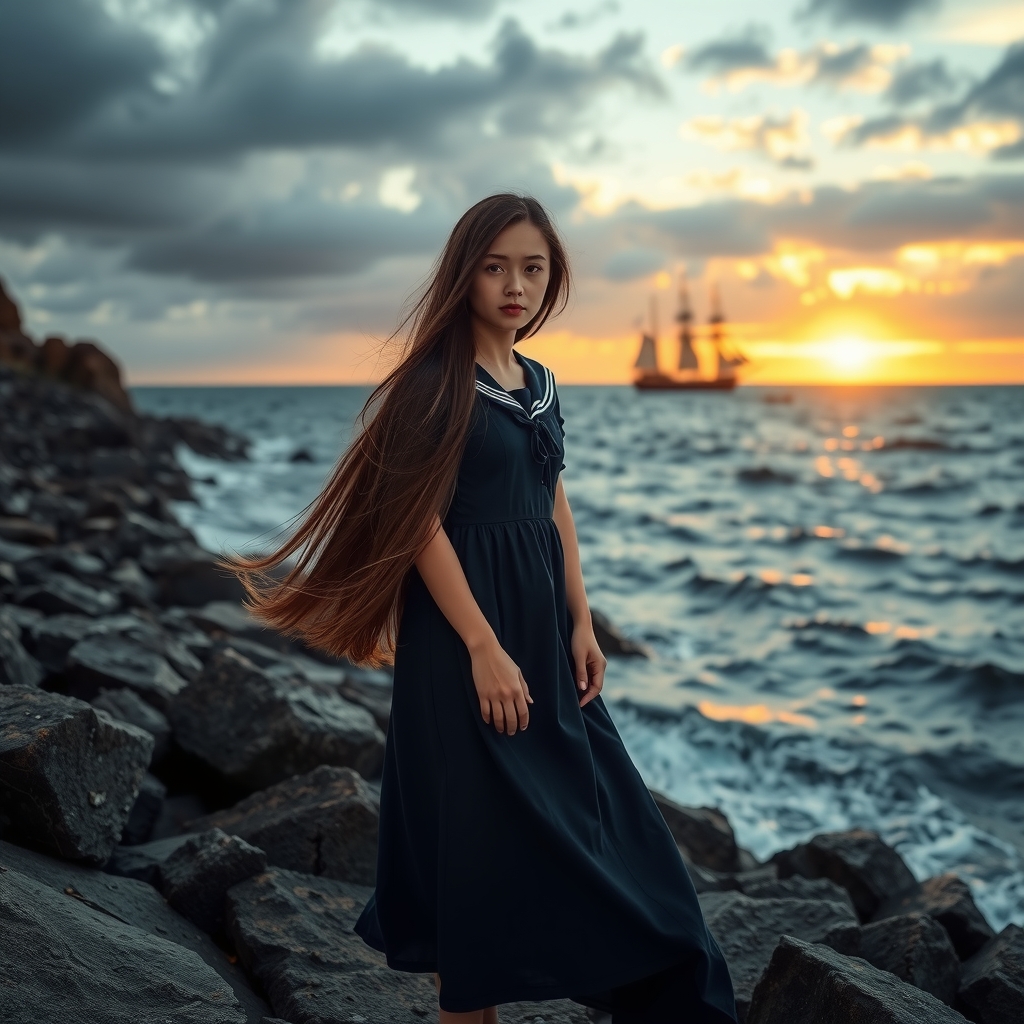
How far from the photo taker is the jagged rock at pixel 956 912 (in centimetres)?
363

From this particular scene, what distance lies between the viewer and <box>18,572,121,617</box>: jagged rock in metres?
5.73

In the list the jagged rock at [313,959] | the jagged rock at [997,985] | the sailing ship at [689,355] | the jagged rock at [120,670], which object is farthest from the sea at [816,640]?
the sailing ship at [689,355]

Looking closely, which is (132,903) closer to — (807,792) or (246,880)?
(246,880)

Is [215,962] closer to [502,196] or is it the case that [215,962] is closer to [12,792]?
[12,792]

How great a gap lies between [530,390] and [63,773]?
1.47m

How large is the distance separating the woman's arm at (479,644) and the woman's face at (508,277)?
1.60 ft

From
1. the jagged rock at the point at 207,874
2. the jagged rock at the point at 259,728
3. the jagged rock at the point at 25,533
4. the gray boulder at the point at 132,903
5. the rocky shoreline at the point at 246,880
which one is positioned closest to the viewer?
the rocky shoreline at the point at 246,880

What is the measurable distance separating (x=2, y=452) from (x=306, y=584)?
531 inches

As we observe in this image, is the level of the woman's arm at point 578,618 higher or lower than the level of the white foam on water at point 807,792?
higher

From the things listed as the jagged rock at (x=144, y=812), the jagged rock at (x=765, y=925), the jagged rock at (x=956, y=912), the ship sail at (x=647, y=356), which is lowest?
the jagged rock at (x=956, y=912)

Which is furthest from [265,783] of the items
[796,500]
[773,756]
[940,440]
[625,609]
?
[940,440]

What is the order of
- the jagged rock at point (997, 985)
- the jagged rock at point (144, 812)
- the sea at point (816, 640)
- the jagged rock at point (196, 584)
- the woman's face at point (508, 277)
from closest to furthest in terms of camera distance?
the woman's face at point (508, 277)
the jagged rock at point (997, 985)
the jagged rock at point (144, 812)
the sea at point (816, 640)
the jagged rock at point (196, 584)

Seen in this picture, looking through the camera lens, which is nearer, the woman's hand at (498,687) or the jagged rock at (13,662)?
the woman's hand at (498,687)

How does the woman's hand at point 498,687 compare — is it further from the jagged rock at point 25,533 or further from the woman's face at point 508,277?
the jagged rock at point 25,533
